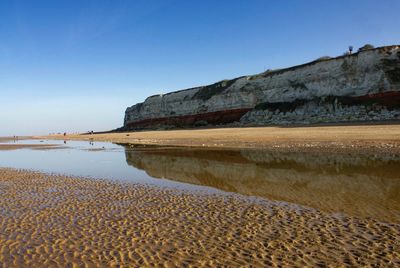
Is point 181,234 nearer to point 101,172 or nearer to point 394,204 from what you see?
point 394,204

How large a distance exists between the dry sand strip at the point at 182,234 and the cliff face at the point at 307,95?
119 feet

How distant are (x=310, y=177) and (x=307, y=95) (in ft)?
132

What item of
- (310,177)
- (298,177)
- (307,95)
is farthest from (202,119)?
(310,177)

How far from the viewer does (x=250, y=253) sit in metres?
6.72

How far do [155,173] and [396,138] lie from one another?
63.7ft

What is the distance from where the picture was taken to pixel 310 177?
15.4m

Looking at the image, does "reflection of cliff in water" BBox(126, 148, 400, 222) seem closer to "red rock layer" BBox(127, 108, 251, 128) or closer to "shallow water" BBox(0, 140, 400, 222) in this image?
"shallow water" BBox(0, 140, 400, 222)

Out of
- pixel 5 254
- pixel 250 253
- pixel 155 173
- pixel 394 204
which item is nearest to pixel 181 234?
pixel 250 253

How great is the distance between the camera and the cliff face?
43531 mm

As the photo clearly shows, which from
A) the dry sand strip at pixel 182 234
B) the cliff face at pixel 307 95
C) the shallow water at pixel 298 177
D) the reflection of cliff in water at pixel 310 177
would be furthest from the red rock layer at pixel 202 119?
the dry sand strip at pixel 182 234

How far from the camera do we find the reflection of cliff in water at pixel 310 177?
10.8 meters

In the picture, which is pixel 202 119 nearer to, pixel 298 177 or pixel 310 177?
pixel 298 177

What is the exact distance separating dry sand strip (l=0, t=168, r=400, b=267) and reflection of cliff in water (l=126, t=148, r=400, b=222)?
1354 mm

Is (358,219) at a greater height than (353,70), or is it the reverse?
(353,70)
